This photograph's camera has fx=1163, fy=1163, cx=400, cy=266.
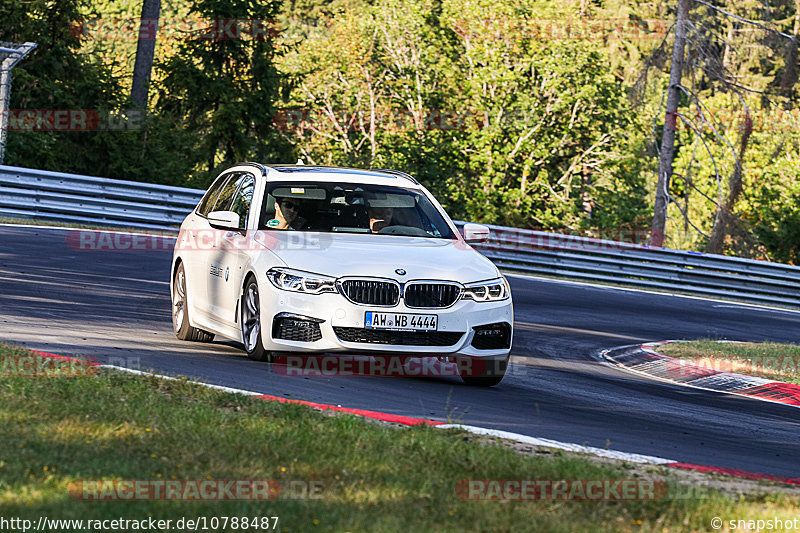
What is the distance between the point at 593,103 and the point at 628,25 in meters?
15.5

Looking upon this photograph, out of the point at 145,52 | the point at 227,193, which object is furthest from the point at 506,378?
the point at 145,52

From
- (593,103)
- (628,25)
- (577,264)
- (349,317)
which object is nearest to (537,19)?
(593,103)

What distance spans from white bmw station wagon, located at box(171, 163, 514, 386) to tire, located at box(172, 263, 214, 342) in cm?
1

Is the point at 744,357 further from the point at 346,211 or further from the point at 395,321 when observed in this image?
the point at 395,321

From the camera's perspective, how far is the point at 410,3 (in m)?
48.3

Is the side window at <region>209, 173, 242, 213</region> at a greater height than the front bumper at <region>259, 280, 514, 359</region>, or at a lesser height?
greater

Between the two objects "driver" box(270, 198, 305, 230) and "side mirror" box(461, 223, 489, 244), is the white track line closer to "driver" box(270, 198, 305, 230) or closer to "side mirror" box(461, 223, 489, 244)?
"side mirror" box(461, 223, 489, 244)

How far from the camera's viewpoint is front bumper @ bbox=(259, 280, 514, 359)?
890 cm

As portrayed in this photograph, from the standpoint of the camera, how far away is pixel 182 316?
11.0 metres

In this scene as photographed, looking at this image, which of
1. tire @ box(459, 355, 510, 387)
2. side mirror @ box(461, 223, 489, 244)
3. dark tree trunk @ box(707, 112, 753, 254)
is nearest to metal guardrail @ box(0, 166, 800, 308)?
dark tree trunk @ box(707, 112, 753, 254)

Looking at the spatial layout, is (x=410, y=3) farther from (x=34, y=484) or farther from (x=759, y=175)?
(x=34, y=484)

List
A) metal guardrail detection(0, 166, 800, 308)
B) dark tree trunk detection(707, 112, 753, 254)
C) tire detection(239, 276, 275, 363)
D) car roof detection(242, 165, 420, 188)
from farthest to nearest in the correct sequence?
dark tree trunk detection(707, 112, 753, 254), metal guardrail detection(0, 166, 800, 308), car roof detection(242, 165, 420, 188), tire detection(239, 276, 275, 363)

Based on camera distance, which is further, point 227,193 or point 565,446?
point 227,193

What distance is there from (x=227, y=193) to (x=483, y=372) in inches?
131
